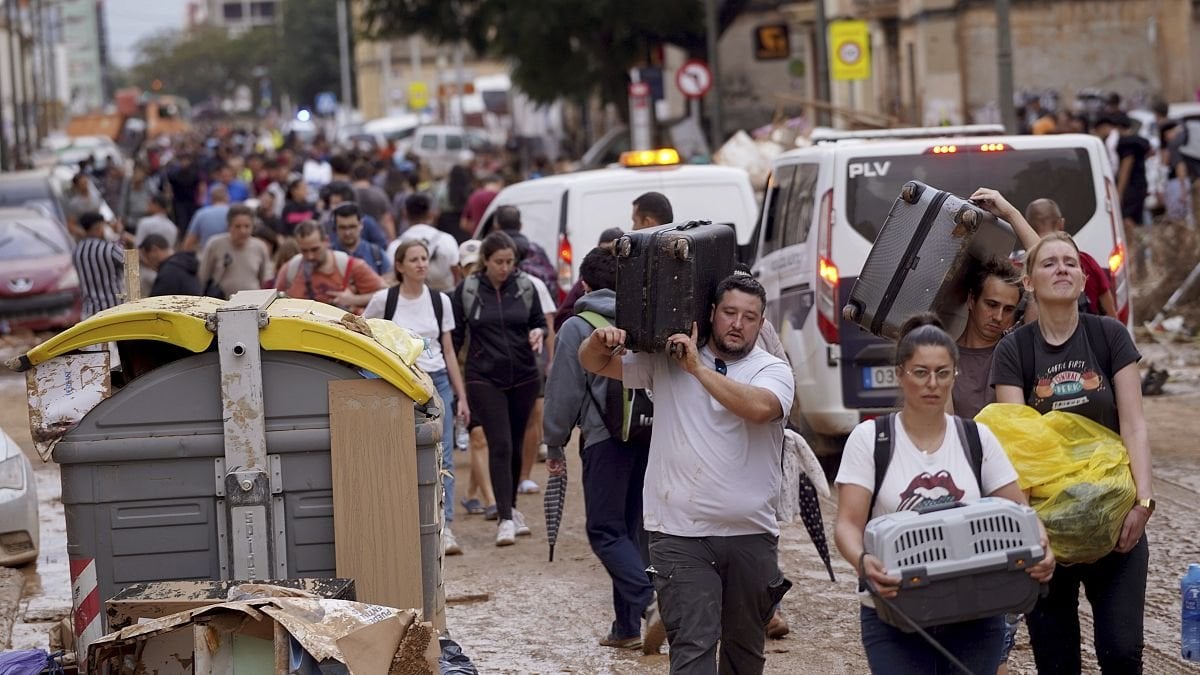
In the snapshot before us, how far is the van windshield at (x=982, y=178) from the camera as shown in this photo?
10.1 metres

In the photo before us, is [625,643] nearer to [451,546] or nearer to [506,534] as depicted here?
[451,546]

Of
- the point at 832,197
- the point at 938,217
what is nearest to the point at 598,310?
the point at 938,217

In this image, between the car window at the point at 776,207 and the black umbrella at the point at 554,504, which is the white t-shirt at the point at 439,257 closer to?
the car window at the point at 776,207

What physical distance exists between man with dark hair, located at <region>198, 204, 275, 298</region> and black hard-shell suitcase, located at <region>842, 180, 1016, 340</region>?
7448mm

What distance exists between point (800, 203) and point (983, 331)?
481 centimetres

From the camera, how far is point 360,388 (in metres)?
5.73

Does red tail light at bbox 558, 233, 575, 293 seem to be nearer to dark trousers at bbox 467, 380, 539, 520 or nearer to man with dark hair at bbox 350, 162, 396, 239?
dark trousers at bbox 467, 380, 539, 520

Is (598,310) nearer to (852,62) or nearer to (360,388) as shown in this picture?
(360,388)

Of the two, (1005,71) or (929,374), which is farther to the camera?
(1005,71)

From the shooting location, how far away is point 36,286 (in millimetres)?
20000

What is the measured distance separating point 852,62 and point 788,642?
1890cm

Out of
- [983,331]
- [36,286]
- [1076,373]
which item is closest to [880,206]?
[983,331]

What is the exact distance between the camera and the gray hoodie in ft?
24.0

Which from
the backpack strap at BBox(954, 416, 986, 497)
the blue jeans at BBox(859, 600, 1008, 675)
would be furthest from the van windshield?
the blue jeans at BBox(859, 600, 1008, 675)
